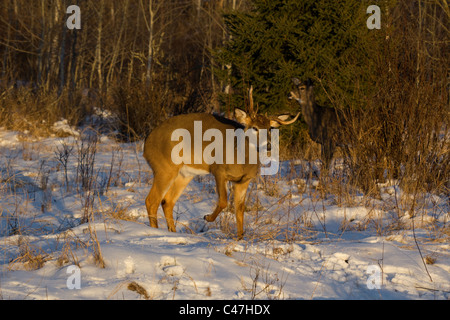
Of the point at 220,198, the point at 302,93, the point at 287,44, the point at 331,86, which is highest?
the point at 287,44

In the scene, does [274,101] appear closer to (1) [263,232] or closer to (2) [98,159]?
(2) [98,159]

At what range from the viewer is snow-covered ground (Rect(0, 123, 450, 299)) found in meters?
3.50

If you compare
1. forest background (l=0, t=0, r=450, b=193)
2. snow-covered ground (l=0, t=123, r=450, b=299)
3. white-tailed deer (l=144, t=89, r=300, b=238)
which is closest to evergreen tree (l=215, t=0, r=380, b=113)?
forest background (l=0, t=0, r=450, b=193)

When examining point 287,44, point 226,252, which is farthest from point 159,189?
point 287,44

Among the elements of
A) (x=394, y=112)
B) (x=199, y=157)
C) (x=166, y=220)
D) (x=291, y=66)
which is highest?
(x=291, y=66)

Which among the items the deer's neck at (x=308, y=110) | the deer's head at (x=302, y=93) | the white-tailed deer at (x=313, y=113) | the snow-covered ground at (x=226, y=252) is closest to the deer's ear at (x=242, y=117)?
the snow-covered ground at (x=226, y=252)

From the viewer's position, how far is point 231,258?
4.16 metres

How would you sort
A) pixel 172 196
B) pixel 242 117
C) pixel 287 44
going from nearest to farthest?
pixel 242 117 < pixel 172 196 < pixel 287 44

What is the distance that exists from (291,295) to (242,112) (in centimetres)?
271

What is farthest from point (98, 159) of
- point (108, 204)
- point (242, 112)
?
point (242, 112)

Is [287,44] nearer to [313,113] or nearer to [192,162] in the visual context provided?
[313,113]

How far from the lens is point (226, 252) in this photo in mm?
4332

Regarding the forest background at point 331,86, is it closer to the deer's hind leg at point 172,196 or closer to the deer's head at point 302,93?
the deer's head at point 302,93

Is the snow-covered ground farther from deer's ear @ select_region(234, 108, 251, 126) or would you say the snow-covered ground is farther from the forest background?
deer's ear @ select_region(234, 108, 251, 126)
